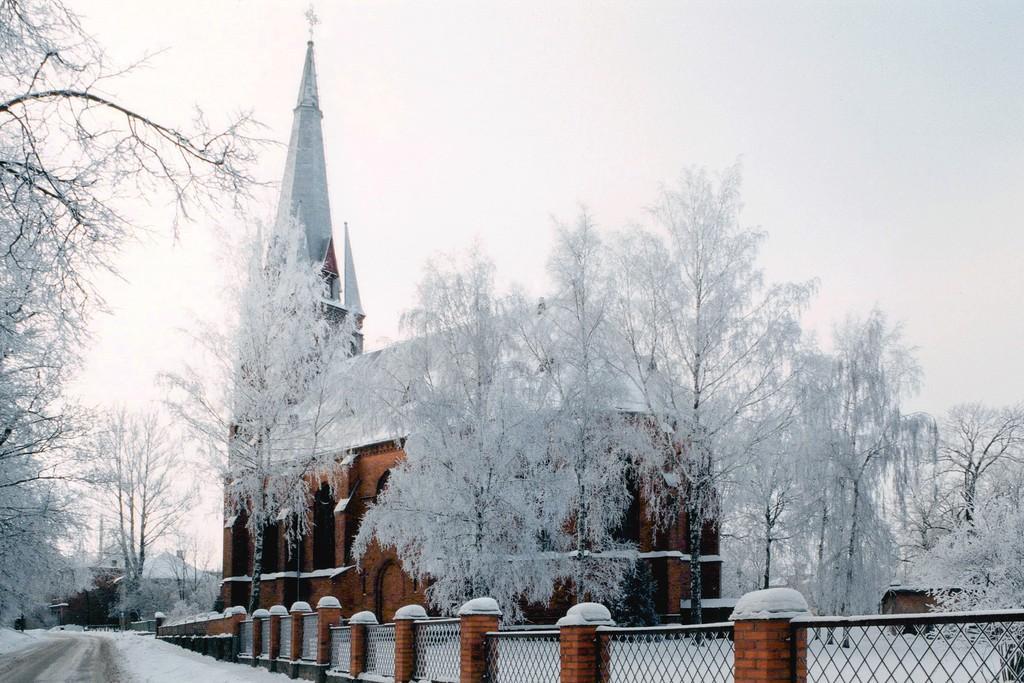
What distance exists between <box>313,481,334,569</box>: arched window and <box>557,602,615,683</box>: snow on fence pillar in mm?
24767

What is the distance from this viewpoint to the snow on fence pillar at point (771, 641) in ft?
18.5

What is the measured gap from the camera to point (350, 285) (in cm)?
3866

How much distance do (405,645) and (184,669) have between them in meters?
10.4

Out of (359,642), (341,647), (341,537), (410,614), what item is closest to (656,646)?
(410,614)

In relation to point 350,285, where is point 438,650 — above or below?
below

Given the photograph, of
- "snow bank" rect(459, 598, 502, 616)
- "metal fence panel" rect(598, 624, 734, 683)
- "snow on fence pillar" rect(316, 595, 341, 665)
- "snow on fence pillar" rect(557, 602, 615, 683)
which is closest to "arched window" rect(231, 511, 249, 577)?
"snow on fence pillar" rect(316, 595, 341, 665)

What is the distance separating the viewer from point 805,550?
24422 mm

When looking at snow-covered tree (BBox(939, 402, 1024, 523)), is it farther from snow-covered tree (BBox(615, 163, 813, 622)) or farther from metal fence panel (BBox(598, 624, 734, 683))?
metal fence panel (BBox(598, 624, 734, 683))

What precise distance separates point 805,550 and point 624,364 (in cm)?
805

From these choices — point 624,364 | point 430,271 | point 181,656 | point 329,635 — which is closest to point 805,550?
point 624,364

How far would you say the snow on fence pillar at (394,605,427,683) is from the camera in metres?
11.6

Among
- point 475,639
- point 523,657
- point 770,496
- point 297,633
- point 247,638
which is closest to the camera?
point 523,657

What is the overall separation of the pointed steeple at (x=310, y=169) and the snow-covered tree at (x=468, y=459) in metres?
18.3

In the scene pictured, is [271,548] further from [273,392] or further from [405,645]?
[405,645]
